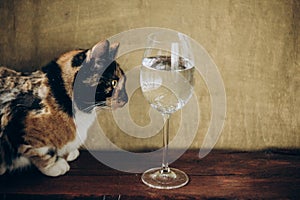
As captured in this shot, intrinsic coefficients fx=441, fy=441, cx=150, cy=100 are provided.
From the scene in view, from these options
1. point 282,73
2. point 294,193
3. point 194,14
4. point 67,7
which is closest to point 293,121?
point 282,73

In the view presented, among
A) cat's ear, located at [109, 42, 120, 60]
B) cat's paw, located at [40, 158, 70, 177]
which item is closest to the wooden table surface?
cat's paw, located at [40, 158, 70, 177]

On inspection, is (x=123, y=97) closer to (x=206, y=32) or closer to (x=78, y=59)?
(x=78, y=59)

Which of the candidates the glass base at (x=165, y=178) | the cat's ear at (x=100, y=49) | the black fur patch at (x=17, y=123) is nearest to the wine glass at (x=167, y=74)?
the glass base at (x=165, y=178)

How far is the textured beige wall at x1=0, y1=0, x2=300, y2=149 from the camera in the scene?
3.30 ft

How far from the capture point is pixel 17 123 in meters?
0.95

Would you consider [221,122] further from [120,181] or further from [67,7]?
[67,7]

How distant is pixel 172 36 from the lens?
916 mm

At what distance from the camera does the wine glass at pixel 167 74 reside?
87cm

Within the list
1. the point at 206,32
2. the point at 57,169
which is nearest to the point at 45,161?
the point at 57,169

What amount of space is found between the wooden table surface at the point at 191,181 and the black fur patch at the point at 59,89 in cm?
13

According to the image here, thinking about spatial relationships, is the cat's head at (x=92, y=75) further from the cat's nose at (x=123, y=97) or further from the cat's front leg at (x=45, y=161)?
the cat's front leg at (x=45, y=161)

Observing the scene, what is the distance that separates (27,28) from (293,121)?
26.4 inches

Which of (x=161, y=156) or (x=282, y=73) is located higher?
(x=282, y=73)

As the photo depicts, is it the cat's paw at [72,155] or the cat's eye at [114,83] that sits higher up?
the cat's eye at [114,83]
